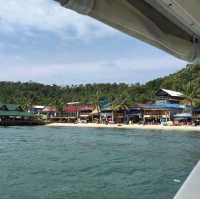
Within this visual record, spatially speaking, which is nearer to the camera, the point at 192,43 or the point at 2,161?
the point at 192,43

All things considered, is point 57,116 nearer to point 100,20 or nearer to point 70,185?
point 70,185

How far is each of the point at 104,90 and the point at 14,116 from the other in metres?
45.1

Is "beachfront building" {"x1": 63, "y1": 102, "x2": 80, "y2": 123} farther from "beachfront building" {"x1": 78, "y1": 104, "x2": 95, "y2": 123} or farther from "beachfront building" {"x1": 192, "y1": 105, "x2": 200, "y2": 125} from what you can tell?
"beachfront building" {"x1": 192, "y1": 105, "x2": 200, "y2": 125}

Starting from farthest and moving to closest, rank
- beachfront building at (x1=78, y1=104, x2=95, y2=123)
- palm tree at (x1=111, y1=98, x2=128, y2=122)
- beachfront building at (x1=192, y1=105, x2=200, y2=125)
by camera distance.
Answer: beachfront building at (x1=78, y1=104, x2=95, y2=123) < palm tree at (x1=111, y1=98, x2=128, y2=122) < beachfront building at (x1=192, y1=105, x2=200, y2=125)

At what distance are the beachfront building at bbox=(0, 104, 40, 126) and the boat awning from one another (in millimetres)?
86996

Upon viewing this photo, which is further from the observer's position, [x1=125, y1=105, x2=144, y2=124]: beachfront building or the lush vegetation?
the lush vegetation

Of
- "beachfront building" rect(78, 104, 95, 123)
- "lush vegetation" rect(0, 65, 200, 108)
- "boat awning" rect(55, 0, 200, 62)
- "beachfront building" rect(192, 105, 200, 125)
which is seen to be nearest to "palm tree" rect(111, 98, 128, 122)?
"lush vegetation" rect(0, 65, 200, 108)

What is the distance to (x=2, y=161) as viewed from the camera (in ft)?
76.3

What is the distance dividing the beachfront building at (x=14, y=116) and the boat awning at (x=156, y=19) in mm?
86996

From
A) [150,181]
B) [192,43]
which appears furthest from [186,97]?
[192,43]

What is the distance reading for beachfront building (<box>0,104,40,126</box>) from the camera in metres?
89.3

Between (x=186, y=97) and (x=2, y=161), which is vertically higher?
(x=186, y=97)

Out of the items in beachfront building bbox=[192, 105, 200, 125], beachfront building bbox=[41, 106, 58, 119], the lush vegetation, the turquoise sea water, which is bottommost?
the turquoise sea water

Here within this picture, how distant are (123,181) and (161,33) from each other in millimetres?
13146
